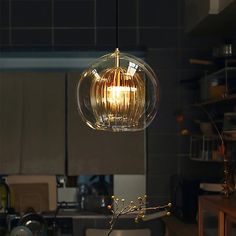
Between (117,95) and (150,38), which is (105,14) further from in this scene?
(117,95)

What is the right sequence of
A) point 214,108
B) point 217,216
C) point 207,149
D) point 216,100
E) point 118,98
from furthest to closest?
1. point 214,108
2. point 207,149
3. point 216,100
4. point 217,216
5. point 118,98

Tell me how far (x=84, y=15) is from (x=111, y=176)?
1.26 metres

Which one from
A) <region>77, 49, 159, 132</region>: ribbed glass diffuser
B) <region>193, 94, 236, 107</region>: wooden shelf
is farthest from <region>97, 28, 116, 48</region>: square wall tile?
<region>77, 49, 159, 132</region>: ribbed glass diffuser

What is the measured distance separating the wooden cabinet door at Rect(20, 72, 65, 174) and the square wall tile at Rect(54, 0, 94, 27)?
520mm

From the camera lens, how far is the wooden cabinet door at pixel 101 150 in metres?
3.83

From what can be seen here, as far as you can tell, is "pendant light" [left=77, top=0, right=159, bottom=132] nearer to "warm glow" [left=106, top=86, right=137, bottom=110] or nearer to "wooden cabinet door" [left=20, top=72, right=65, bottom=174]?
"warm glow" [left=106, top=86, right=137, bottom=110]

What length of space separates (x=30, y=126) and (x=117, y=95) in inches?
79.7

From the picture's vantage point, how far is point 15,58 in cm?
407

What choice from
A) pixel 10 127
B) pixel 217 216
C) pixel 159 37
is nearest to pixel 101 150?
pixel 10 127

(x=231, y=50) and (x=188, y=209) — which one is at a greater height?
(x=231, y=50)

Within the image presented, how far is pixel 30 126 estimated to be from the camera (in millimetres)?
3838

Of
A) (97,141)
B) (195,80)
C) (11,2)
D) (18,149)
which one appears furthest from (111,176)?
(11,2)

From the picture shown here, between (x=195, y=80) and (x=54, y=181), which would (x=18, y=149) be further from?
(x=195, y=80)

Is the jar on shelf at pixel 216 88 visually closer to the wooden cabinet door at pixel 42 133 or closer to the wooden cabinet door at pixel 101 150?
the wooden cabinet door at pixel 101 150
